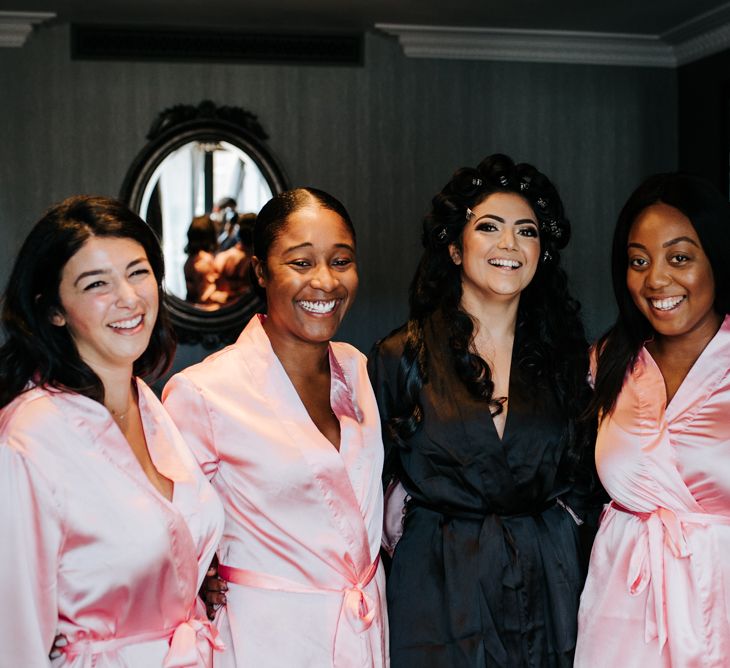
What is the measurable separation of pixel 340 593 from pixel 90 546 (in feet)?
1.91

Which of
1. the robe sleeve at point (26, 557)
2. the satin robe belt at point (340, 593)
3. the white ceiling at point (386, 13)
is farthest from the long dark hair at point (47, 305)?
the white ceiling at point (386, 13)

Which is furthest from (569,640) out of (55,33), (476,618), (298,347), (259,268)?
(55,33)

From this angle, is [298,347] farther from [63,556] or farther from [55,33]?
[55,33]

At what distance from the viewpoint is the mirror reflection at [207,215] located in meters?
5.08

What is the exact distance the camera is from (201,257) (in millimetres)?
5105

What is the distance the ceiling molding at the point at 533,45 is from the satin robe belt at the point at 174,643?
390cm

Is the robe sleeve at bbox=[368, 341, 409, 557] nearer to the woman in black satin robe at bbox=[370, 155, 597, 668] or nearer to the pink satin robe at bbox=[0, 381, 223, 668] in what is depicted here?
the woman in black satin robe at bbox=[370, 155, 597, 668]

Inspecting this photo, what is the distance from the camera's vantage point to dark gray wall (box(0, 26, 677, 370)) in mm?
5012

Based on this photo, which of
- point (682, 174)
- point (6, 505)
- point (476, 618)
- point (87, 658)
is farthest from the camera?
point (682, 174)

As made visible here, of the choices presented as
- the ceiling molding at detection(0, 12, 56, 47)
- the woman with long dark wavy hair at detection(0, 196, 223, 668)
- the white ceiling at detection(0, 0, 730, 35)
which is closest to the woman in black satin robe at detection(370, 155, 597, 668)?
the woman with long dark wavy hair at detection(0, 196, 223, 668)

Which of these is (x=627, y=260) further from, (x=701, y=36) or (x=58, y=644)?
(x=701, y=36)

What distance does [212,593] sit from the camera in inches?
75.5

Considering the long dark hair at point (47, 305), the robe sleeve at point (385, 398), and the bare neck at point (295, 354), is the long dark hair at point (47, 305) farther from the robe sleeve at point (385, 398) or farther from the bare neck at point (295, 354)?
the robe sleeve at point (385, 398)

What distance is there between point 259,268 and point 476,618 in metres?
0.87
